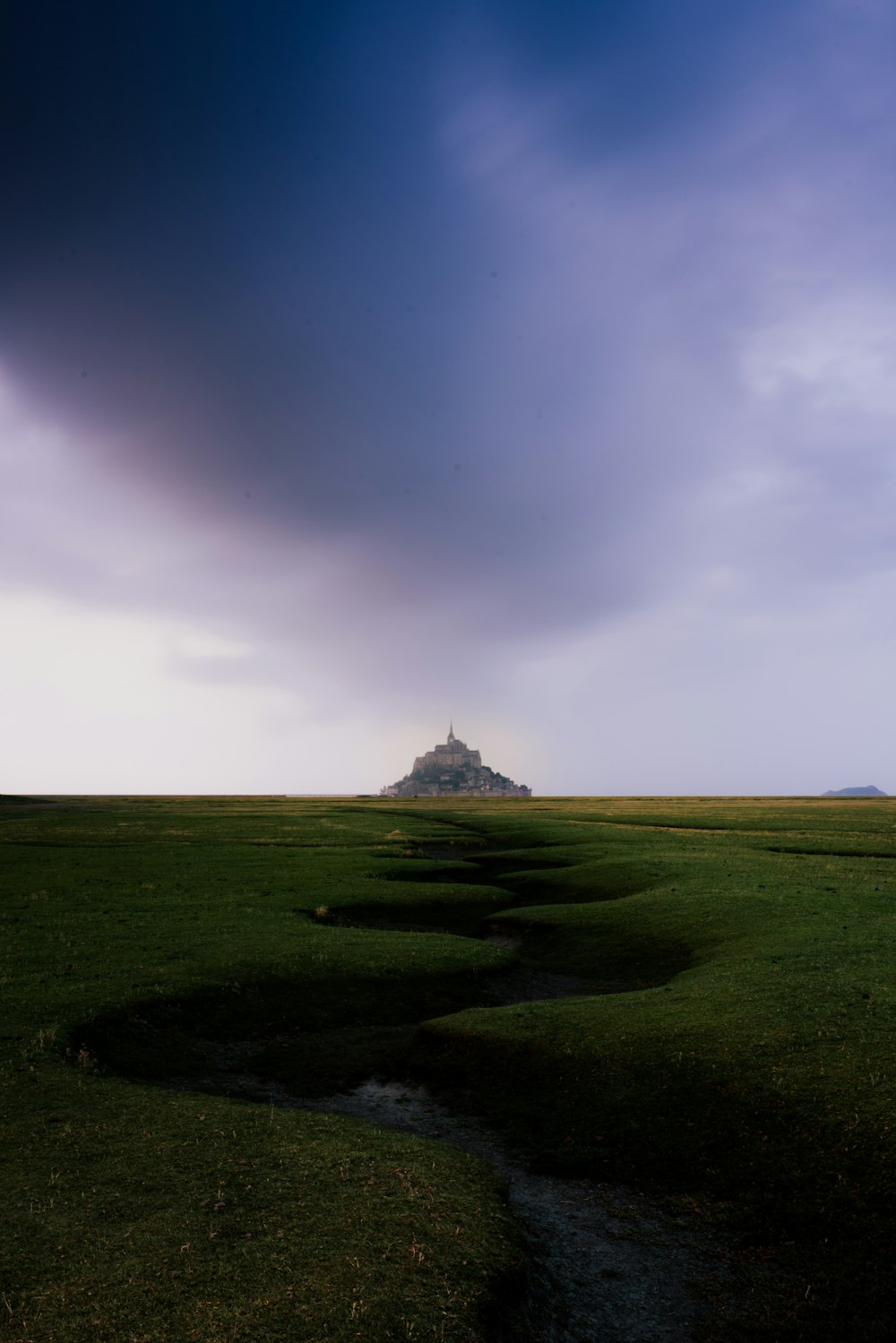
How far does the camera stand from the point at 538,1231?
12.8 meters

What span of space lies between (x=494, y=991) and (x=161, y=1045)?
39.4 ft

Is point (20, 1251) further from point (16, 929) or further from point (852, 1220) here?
point (16, 929)

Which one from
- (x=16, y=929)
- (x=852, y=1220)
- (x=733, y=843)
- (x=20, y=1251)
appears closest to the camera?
(x=20, y=1251)

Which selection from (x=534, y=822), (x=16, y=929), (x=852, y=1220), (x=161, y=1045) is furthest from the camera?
(x=534, y=822)

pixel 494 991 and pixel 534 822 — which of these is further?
pixel 534 822

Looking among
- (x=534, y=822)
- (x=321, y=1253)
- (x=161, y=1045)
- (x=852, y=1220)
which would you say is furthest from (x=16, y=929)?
(x=534, y=822)

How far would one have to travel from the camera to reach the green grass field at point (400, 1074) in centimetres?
1001

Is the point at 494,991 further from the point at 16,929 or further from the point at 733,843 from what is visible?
the point at 733,843

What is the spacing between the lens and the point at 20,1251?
10172 mm

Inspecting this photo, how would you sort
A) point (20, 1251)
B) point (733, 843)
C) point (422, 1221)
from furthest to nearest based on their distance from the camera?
point (733, 843) → point (422, 1221) → point (20, 1251)

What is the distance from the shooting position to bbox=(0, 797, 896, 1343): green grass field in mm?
10008

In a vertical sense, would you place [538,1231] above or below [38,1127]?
below

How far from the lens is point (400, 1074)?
65.9 ft

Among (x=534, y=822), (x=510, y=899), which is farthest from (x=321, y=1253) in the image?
(x=534, y=822)
